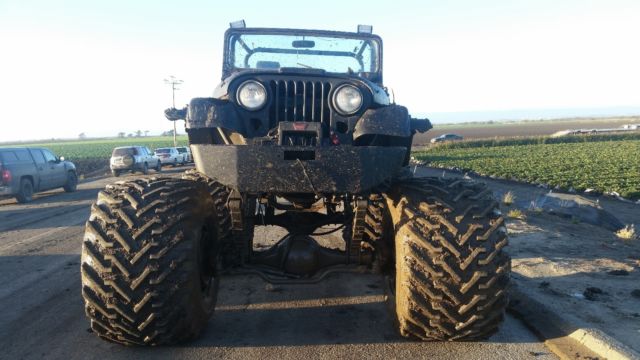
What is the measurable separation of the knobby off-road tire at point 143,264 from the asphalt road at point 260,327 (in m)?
0.32

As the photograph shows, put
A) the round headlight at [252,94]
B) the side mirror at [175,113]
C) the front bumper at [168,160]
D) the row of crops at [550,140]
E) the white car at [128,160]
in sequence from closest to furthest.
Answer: the round headlight at [252,94] → the side mirror at [175,113] → the white car at [128,160] → the front bumper at [168,160] → the row of crops at [550,140]

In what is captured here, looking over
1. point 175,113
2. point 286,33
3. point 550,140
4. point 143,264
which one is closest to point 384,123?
point 143,264

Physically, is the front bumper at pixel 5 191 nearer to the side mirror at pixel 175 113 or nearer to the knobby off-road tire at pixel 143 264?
the side mirror at pixel 175 113

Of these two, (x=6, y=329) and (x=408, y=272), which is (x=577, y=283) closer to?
(x=408, y=272)

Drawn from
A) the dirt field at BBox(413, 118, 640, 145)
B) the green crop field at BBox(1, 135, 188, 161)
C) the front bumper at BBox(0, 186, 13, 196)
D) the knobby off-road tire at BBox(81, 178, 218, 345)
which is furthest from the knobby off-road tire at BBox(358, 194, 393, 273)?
the dirt field at BBox(413, 118, 640, 145)

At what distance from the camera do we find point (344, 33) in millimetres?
5766

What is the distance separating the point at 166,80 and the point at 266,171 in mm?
59574

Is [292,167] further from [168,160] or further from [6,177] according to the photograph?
[168,160]

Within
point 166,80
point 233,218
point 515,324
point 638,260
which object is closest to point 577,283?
point 515,324

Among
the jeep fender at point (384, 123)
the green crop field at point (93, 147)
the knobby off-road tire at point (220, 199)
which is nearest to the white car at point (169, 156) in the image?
the green crop field at point (93, 147)

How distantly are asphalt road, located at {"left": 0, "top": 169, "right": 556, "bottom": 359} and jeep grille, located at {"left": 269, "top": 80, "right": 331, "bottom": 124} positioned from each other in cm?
178

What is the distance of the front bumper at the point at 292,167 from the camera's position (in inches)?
131

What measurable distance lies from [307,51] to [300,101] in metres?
2.00

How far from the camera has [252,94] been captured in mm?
3857
